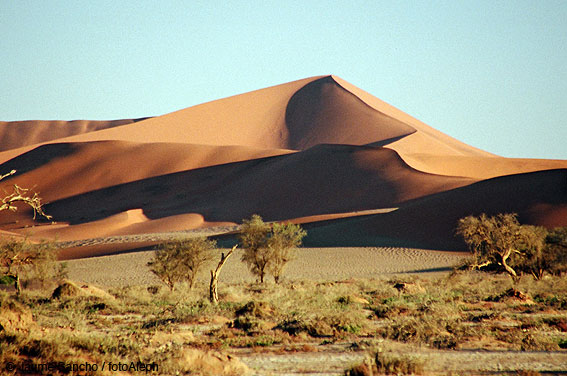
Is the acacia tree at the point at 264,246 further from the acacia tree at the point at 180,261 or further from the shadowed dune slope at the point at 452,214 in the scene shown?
the shadowed dune slope at the point at 452,214

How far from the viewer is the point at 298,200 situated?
213ft

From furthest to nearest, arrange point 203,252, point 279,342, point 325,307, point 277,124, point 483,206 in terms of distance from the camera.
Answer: point 277,124 < point 483,206 < point 203,252 < point 325,307 < point 279,342

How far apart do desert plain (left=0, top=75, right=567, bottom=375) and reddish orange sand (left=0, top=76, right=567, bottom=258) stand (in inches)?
8.6

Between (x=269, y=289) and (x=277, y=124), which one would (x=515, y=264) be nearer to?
(x=269, y=289)

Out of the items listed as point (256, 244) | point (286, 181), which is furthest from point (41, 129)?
point (256, 244)

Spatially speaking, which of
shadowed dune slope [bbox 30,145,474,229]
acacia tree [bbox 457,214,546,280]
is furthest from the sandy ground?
shadowed dune slope [bbox 30,145,474,229]

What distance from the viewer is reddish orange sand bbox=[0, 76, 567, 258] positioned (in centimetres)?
4412

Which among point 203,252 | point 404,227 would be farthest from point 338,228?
point 203,252

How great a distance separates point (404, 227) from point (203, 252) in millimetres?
23262

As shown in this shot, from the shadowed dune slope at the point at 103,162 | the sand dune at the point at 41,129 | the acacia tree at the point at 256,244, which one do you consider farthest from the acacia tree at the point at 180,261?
the sand dune at the point at 41,129

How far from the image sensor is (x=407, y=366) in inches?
306

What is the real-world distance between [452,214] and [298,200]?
78.3ft

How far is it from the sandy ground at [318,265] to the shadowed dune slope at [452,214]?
284 cm

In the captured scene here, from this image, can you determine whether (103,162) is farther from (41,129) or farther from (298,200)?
(41,129)
